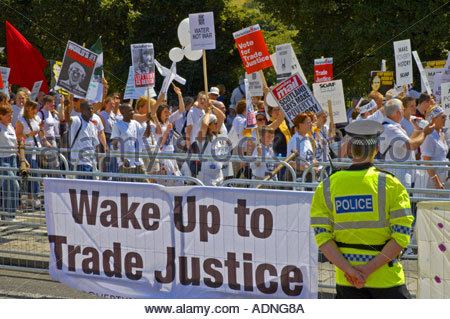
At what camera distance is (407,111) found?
9.53m

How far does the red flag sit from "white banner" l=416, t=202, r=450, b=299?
1229 cm

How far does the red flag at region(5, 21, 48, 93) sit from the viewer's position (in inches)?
615

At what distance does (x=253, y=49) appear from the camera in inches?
437

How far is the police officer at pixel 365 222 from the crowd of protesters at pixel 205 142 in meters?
3.15

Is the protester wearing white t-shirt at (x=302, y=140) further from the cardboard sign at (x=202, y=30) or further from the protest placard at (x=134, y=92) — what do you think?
the protest placard at (x=134, y=92)

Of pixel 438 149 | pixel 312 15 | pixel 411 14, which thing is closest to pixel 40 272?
pixel 438 149

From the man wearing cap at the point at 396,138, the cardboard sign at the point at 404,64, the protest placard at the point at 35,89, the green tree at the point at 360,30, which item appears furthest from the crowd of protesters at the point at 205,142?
the green tree at the point at 360,30

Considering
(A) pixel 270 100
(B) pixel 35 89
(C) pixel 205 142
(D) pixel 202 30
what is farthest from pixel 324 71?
(B) pixel 35 89

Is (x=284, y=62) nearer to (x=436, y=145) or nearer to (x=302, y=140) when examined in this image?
(x=302, y=140)

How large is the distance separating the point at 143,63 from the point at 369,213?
27.1 feet

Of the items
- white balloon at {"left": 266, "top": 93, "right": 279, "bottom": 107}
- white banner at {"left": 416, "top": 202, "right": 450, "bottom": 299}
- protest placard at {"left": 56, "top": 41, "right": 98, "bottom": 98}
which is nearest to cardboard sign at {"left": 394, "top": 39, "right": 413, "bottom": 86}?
white balloon at {"left": 266, "top": 93, "right": 279, "bottom": 107}

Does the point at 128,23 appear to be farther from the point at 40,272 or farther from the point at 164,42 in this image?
the point at 40,272

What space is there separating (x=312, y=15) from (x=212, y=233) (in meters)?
24.2

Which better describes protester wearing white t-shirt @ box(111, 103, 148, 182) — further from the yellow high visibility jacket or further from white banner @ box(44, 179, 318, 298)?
the yellow high visibility jacket
